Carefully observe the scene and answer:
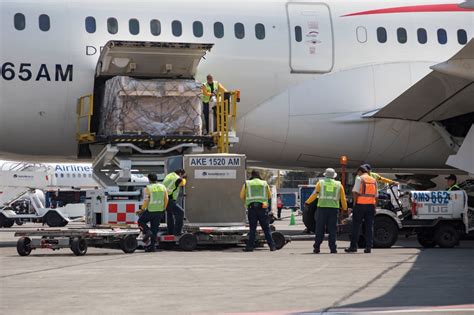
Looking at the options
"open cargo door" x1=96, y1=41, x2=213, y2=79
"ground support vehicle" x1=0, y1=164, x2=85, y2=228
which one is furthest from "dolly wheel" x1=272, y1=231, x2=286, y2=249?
"ground support vehicle" x1=0, y1=164, x2=85, y2=228

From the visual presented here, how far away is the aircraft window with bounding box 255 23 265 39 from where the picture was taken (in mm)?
20723

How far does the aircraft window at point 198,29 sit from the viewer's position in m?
20.4

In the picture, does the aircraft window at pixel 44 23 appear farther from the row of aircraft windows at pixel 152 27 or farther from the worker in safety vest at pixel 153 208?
the worker in safety vest at pixel 153 208

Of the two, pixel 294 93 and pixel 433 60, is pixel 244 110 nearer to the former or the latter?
pixel 294 93

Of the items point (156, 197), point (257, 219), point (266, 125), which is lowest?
point (257, 219)

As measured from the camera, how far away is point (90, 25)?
1978cm

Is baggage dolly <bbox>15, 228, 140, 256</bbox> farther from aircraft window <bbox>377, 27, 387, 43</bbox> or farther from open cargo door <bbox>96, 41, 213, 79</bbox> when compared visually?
aircraft window <bbox>377, 27, 387, 43</bbox>

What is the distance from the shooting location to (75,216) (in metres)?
40.6

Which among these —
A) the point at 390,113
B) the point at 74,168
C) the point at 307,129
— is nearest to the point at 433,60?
the point at 390,113

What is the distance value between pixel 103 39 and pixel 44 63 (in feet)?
4.31

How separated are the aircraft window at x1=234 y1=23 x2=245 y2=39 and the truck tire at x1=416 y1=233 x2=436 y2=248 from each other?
562 cm

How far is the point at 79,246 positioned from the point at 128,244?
41.1 inches

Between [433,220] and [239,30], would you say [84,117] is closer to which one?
[239,30]

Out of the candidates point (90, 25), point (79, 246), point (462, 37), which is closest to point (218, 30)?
point (90, 25)
